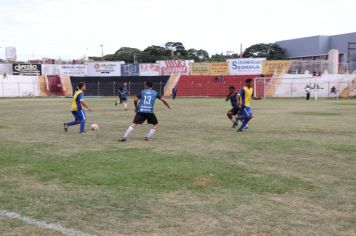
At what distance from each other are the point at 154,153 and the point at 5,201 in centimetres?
457

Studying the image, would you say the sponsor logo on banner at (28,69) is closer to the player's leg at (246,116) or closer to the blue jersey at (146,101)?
the player's leg at (246,116)

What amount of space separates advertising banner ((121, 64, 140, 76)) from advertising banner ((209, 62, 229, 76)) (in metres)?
10.7

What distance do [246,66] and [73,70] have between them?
83.2 feet

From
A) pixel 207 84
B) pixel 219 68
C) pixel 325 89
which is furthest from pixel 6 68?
pixel 325 89

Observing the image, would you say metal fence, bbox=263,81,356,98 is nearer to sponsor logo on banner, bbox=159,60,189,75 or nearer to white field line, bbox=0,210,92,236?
sponsor logo on banner, bbox=159,60,189,75

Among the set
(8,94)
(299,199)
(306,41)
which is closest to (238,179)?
(299,199)

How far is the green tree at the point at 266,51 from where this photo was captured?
271ft

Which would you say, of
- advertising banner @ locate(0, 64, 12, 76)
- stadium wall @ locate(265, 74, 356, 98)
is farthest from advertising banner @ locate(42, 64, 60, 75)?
stadium wall @ locate(265, 74, 356, 98)

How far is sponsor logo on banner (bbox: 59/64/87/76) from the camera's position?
6681 cm

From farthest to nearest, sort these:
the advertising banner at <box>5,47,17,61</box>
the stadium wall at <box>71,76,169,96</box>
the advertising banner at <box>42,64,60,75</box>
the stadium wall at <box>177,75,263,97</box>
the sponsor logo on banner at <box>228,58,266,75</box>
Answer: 1. the advertising banner at <box>5,47,17,61</box>
2. the advertising banner at <box>42,64,60,75</box>
3. the stadium wall at <box>71,76,169,96</box>
4. the sponsor logo on banner at <box>228,58,266,75</box>
5. the stadium wall at <box>177,75,263,97</box>

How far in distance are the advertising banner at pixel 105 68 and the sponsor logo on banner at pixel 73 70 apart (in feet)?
3.54

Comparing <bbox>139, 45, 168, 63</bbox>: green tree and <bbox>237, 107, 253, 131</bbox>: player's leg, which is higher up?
<bbox>139, 45, 168, 63</bbox>: green tree

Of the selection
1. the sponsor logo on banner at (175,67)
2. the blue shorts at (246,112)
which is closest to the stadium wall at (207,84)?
the sponsor logo on banner at (175,67)

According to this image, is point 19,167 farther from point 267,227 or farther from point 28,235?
point 267,227
